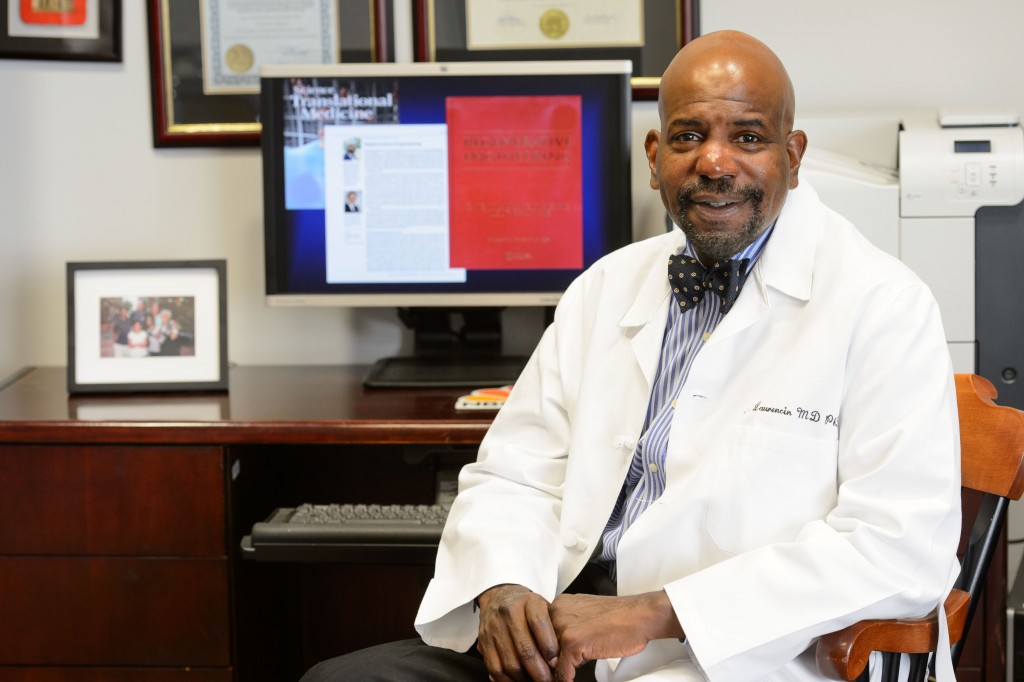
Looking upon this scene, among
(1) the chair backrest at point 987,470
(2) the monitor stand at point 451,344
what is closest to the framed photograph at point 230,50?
(2) the monitor stand at point 451,344

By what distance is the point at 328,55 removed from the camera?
2.45 m

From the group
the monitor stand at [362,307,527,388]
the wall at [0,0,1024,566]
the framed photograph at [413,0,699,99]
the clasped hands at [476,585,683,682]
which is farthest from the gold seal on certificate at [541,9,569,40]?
the clasped hands at [476,585,683,682]

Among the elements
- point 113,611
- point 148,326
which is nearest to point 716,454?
point 113,611

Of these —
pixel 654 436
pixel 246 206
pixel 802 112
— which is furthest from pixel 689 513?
pixel 246 206

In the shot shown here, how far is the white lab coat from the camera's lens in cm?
120

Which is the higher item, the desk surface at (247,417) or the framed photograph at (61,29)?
the framed photograph at (61,29)

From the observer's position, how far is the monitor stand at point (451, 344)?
2.29 metres

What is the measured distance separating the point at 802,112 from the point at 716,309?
1073mm

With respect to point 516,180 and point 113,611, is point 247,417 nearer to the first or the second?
point 113,611

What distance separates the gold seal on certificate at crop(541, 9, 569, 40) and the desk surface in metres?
0.84

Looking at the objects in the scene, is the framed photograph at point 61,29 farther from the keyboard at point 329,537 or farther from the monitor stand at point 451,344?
the keyboard at point 329,537

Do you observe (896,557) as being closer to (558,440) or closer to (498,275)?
(558,440)

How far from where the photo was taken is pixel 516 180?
2230mm

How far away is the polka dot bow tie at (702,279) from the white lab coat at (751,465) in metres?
0.02
